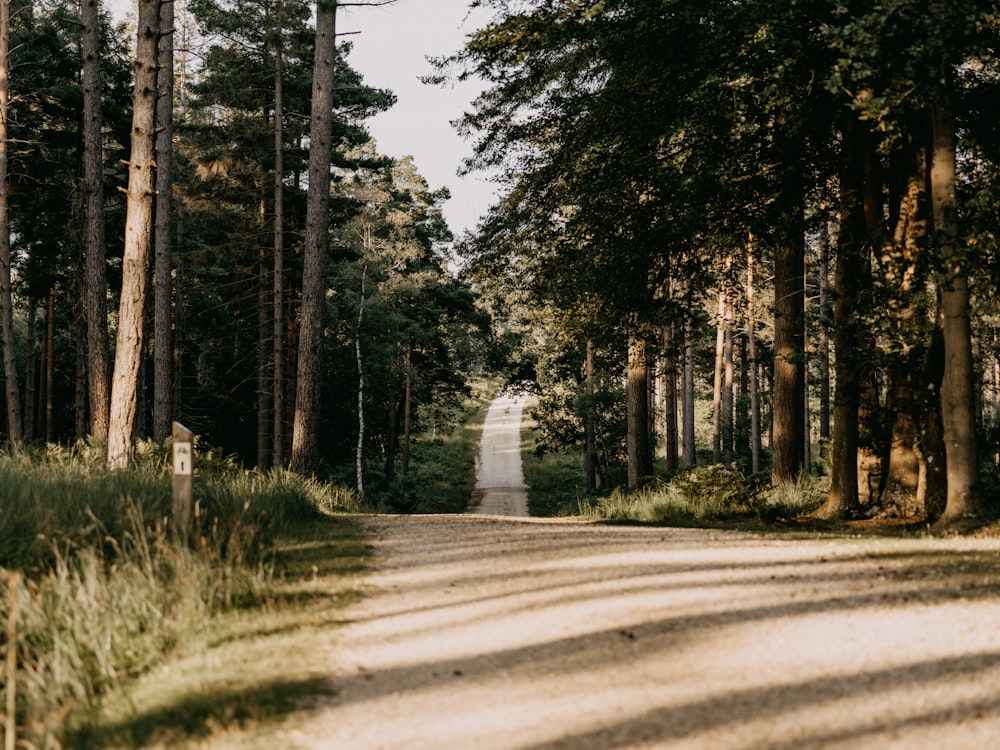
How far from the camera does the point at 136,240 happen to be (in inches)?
550

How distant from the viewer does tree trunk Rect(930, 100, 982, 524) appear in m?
10.9

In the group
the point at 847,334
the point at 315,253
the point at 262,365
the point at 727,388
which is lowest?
the point at 727,388

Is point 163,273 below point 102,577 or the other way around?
the other way around

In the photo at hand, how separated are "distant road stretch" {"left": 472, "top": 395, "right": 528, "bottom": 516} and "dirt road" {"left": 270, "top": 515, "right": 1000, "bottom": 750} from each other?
23.6 m

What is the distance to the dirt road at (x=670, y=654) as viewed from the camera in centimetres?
435

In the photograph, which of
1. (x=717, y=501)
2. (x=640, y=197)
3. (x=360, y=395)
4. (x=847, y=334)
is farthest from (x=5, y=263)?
(x=847, y=334)

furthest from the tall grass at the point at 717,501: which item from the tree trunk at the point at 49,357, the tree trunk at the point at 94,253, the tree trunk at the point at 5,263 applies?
the tree trunk at the point at 49,357

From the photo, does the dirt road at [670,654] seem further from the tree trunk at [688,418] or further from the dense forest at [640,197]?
the tree trunk at [688,418]

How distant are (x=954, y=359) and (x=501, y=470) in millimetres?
41234

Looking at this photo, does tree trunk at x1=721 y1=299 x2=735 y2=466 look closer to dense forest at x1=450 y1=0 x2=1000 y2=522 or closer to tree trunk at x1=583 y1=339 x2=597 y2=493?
tree trunk at x1=583 y1=339 x2=597 y2=493

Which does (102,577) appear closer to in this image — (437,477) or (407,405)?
(407,405)

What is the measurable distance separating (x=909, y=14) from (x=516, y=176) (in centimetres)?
1093

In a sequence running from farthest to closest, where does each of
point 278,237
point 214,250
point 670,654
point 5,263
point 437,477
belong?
point 437,477 < point 214,250 < point 278,237 < point 5,263 < point 670,654

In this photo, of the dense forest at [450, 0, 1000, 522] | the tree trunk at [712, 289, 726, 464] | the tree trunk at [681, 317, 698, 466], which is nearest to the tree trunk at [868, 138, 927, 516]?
the dense forest at [450, 0, 1000, 522]
